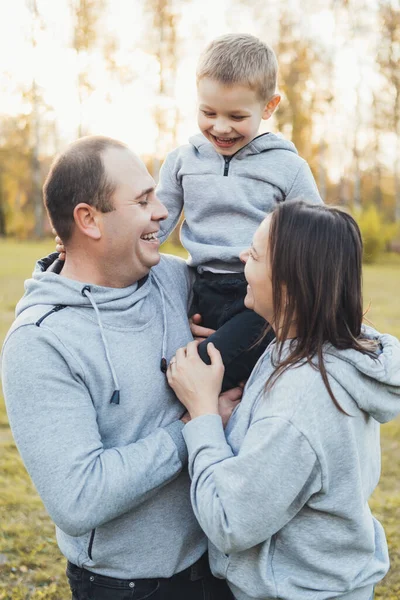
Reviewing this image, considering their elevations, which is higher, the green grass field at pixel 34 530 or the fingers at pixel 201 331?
the fingers at pixel 201 331

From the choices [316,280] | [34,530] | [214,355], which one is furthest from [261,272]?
[34,530]

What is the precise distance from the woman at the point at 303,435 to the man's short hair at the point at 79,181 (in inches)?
21.7

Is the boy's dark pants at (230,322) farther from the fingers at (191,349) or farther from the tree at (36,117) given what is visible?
the tree at (36,117)

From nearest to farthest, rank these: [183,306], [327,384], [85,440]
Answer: [327,384] → [85,440] → [183,306]

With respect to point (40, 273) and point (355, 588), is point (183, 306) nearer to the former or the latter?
point (40, 273)

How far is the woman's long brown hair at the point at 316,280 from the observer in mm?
1831

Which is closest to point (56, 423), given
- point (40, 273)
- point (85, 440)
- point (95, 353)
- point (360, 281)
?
point (85, 440)

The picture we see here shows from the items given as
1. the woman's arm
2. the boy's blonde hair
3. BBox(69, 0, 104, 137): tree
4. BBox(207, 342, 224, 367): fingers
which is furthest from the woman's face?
BBox(69, 0, 104, 137): tree

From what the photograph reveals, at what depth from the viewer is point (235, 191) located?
2566 mm

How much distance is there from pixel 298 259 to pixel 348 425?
0.47 metres

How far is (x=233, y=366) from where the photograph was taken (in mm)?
2344

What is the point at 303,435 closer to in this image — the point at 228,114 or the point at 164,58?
the point at 228,114

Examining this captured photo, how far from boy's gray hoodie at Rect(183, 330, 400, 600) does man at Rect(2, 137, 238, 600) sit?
0.21m

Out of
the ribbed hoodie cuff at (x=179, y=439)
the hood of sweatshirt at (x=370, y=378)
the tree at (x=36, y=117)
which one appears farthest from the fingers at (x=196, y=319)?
the tree at (x=36, y=117)
